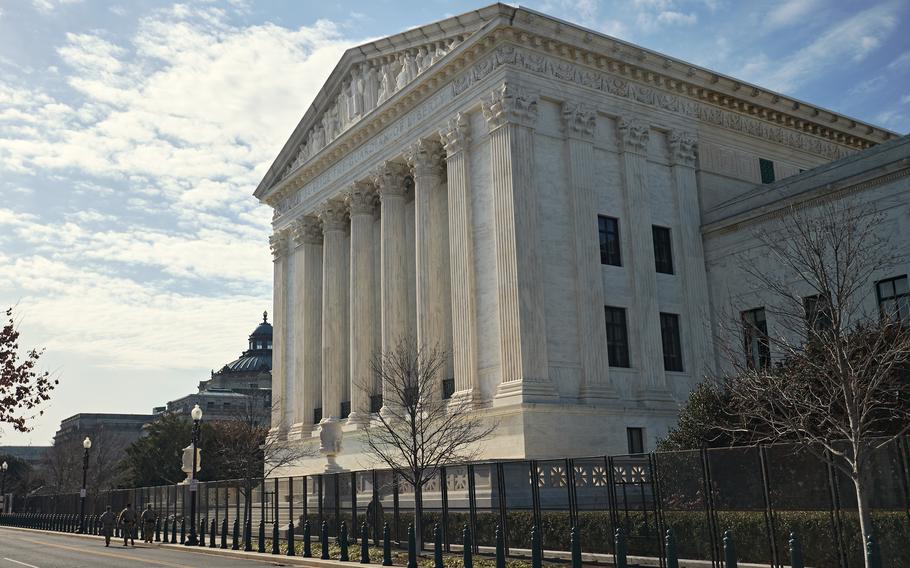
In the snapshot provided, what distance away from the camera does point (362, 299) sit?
149 ft

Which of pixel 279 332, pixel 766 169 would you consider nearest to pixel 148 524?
pixel 279 332

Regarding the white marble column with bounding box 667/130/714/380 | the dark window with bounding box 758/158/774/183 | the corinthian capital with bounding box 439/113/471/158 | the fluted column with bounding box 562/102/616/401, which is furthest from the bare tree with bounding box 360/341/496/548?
the dark window with bounding box 758/158/774/183

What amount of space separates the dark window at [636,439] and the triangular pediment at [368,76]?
58.4ft

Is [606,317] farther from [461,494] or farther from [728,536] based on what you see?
[728,536]

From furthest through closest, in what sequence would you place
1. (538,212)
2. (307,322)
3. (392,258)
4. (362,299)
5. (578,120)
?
(307,322) < (362,299) < (392,258) < (578,120) < (538,212)

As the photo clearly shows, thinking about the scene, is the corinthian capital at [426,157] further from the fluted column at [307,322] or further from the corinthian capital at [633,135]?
the fluted column at [307,322]

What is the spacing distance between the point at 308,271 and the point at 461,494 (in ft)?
84.7

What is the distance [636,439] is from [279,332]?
87.2ft

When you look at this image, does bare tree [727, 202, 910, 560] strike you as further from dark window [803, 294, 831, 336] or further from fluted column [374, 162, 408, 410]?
fluted column [374, 162, 408, 410]

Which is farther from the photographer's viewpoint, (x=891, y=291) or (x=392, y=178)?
(x=392, y=178)

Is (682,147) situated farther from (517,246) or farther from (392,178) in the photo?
(392,178)

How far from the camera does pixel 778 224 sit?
36781 millimetres

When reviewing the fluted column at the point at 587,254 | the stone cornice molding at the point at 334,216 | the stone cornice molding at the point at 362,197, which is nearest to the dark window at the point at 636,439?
the fluted column at the point at 587,254

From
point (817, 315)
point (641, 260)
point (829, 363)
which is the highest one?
point (641, 260)
